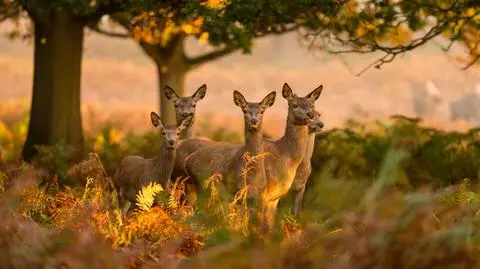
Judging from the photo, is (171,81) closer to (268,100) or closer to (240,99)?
(240,99)

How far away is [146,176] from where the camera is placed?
37.6ft

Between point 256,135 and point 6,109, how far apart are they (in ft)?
73.5

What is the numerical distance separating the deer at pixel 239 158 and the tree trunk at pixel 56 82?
7.91 metres

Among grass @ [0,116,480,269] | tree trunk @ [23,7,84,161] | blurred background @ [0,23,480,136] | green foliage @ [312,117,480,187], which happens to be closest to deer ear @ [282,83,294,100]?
grass @ [0,116,480,269]

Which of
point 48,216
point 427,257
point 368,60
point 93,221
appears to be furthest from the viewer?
point 368,60

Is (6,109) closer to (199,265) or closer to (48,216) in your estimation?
(48,216)

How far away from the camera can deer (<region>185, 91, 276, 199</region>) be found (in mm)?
10094

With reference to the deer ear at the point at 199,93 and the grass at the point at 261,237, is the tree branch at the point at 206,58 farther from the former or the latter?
the grass at the point at 261,237

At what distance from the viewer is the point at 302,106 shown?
35.7 feet

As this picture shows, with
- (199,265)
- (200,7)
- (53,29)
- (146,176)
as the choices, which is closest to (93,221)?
(199,265)

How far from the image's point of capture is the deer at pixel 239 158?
10.1 m

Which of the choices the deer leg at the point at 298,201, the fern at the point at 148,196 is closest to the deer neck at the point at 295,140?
the deer leg at the point at 298,201

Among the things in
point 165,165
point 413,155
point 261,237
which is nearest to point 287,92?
point 165,165

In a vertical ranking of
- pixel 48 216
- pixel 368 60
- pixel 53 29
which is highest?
pixel 48 216
